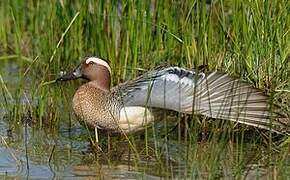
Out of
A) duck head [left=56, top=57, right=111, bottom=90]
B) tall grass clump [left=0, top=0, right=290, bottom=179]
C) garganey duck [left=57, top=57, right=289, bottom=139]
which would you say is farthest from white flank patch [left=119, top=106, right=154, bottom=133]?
duck head [left=56, top=57, right=111, bottom=90]

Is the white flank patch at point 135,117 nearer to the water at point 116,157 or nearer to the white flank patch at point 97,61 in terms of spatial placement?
the water at point 116,157

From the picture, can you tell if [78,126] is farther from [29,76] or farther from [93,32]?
[29,76]

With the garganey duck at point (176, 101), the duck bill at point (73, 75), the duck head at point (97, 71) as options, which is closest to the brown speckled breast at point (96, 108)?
the garganey duck at point (176, 101)

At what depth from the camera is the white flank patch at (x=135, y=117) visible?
19.7 ft

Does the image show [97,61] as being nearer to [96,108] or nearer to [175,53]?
[96,108]

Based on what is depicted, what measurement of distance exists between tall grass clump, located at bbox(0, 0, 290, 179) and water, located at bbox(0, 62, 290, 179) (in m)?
0.02

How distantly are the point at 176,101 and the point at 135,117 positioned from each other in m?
0.39

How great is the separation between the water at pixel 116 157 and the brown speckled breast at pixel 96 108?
0.12 metres

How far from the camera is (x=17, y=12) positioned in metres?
8.73

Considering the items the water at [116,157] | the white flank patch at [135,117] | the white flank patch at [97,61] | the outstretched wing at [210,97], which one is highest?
the white flank patch at [97,61]

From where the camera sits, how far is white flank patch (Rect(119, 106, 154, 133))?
237 inches

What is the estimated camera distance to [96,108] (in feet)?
20.6

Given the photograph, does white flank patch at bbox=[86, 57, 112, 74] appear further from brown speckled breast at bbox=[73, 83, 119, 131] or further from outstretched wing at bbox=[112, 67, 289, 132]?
outstretched wing at bbox=[112, 67, 289, 132]

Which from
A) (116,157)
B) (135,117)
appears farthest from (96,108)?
(116,157)
